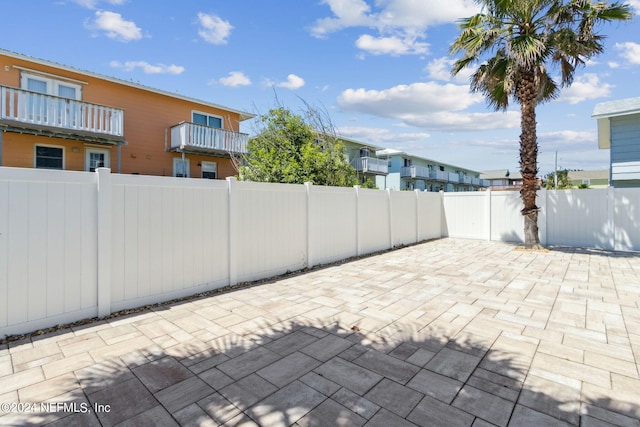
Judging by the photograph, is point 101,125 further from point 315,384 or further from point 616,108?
point 616,108

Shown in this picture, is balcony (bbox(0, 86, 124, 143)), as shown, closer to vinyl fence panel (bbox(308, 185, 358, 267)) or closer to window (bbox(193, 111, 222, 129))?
window (bbox(193, 111, 222, 129))

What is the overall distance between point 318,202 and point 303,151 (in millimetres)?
2170

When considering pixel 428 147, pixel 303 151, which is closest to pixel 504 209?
pixel 303 151

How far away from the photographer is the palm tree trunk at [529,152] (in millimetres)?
8633

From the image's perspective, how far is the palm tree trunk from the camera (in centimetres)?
863

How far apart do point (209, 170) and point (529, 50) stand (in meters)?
11.9

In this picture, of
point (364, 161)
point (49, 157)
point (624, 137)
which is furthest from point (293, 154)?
point (364, 161)

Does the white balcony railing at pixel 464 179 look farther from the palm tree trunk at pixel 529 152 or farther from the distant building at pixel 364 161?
the palm tree trunk at pixel 529 152

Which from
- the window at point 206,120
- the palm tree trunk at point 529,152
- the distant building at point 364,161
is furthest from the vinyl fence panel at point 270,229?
the distant building at point 364,161

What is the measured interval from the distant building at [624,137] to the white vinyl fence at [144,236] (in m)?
9.73

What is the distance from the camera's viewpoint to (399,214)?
993cm

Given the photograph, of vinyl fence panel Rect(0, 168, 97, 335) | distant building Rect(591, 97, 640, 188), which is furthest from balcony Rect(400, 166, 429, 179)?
vinyl fence panel Rect(0, 168, 97, 335)

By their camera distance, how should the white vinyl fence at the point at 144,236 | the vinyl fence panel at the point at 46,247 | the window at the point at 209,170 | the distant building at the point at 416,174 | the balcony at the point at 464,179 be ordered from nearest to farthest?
the vinyl fence panel at the point at 46,247 → the white vinyl fence at the point at 144,236 → the window at the point at 209,170 → the distant building at the point at 416,174 → the balcony at the point at 464,179

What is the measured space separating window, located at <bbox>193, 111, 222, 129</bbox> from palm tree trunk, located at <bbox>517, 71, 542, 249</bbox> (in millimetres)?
11637
